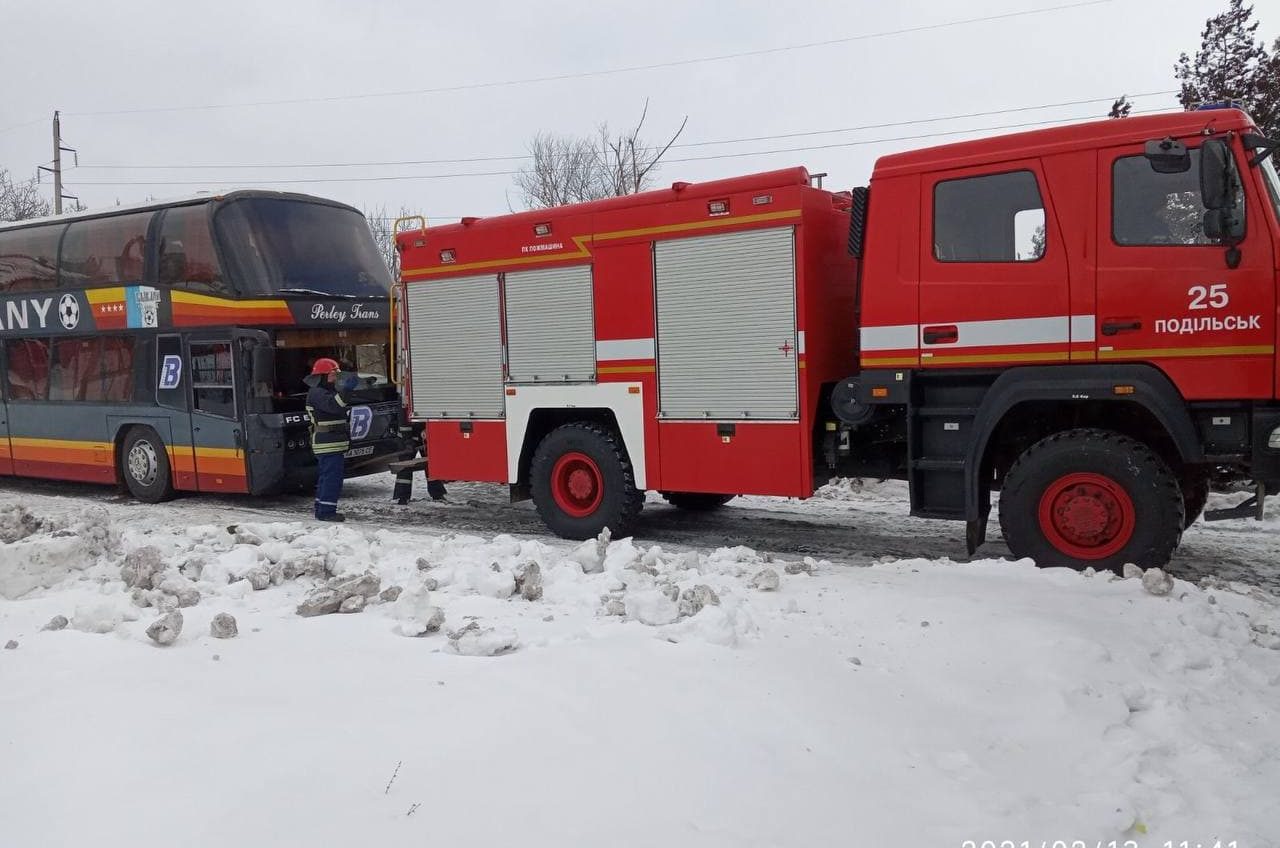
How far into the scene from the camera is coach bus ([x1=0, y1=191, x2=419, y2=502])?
10.6 metres

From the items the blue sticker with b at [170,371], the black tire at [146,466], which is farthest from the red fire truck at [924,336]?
the black tire at [146,466]

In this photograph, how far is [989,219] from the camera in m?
6.43

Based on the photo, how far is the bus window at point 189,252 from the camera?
10.7m

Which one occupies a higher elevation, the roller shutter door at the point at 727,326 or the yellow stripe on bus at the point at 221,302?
the yellow stripe on bus at the point at 221,302

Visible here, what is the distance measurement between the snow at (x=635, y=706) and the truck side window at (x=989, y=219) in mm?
2077

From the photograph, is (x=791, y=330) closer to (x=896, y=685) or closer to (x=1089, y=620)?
(x=1089, y=620)

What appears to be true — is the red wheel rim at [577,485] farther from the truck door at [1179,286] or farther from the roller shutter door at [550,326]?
the truck door at [1179,286]

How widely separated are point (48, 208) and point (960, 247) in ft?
155

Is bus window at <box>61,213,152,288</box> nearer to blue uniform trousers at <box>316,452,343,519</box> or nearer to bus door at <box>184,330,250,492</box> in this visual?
bus door at <box>184,330,250,492</box>

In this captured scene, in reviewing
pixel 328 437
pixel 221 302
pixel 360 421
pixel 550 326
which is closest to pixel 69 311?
pixel 221 302

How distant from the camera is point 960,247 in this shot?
651 cm

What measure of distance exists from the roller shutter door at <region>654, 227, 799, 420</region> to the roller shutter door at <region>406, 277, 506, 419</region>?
1.76 m

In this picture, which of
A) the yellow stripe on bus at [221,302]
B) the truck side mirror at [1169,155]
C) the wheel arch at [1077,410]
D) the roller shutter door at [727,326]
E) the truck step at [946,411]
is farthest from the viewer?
the yellow stripe on bus at [221,302]

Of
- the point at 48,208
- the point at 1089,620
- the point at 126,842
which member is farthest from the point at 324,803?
the point at 48,208
